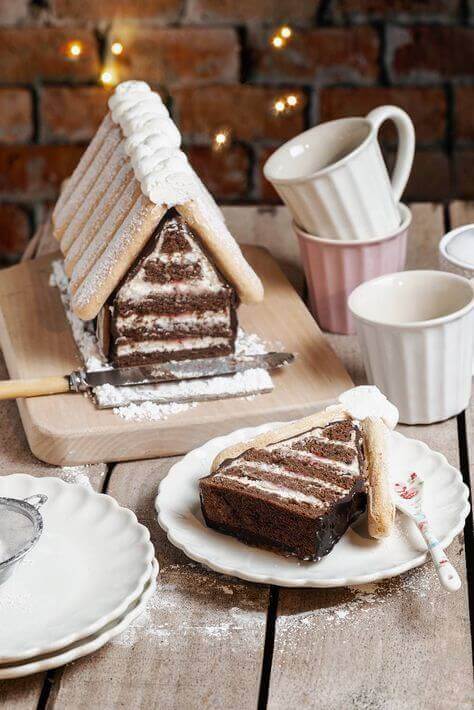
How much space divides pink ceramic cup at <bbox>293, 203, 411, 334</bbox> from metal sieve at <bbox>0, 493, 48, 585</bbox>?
2.11 feet

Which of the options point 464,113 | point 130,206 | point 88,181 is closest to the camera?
point 130,206

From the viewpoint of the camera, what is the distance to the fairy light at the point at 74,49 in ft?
7.67

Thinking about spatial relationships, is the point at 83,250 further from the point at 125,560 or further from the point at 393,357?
the point at 125,560

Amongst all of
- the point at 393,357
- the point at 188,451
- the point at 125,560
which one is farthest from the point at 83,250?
the point at 125,560

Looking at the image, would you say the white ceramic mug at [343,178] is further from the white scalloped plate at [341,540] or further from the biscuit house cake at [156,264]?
the white scalloped plate at [341,540]

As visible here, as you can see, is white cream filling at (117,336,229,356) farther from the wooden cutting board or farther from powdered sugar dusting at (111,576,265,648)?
powdered sugar dusting at (111,576,265,648)

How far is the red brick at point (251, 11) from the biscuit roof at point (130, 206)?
Answer: 0.76m

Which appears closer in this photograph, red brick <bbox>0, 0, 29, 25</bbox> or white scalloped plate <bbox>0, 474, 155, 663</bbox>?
white scalloped plate <bbox>0, 474, 155, 663</bbox>

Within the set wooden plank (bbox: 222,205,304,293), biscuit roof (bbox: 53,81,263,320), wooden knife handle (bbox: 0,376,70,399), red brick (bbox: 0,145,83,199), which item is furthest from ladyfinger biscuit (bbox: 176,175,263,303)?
red brick (bbox: 0,145,83,199)

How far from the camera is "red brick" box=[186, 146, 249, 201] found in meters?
2.46

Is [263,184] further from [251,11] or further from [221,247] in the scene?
[221,247]

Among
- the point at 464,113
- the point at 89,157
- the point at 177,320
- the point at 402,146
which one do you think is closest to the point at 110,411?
the point at 177,320

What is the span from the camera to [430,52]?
2348 mm

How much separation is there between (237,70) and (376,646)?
1.62m
